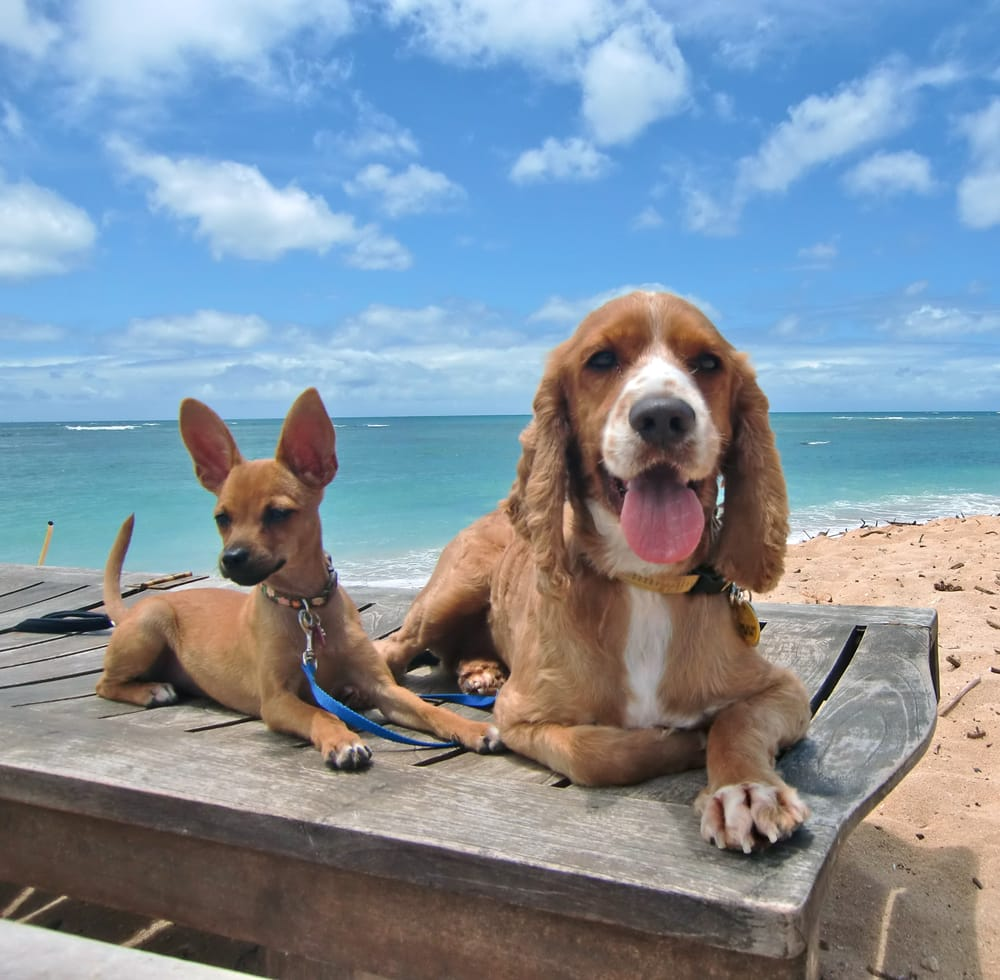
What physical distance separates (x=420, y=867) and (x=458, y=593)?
215cm

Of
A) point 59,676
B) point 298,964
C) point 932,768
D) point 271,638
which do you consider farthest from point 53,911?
point 932,768

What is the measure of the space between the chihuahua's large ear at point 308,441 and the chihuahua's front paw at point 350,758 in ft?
3.88

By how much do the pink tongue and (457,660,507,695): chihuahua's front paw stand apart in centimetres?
170

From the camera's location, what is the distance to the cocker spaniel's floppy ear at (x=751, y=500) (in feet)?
8.70

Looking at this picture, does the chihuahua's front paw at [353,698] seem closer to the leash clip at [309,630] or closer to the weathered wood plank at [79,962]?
the leash clip at [309,630]

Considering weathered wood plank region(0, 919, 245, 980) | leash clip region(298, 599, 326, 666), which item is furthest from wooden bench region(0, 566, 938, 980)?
weathered wood plank region(0, 919, 245, 980)

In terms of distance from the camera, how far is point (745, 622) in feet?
9.31

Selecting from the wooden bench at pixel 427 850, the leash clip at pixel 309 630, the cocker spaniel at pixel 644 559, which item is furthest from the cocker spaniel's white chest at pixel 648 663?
the leash clip at pixel 309 630

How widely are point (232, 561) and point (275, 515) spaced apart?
0.31 metres

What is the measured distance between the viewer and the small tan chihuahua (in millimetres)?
3125

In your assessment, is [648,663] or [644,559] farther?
[648,663]

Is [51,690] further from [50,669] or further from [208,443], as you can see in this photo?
[208,443]

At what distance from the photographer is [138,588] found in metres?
5.93

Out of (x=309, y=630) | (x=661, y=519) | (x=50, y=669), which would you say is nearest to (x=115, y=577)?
(x=50, y=669)
